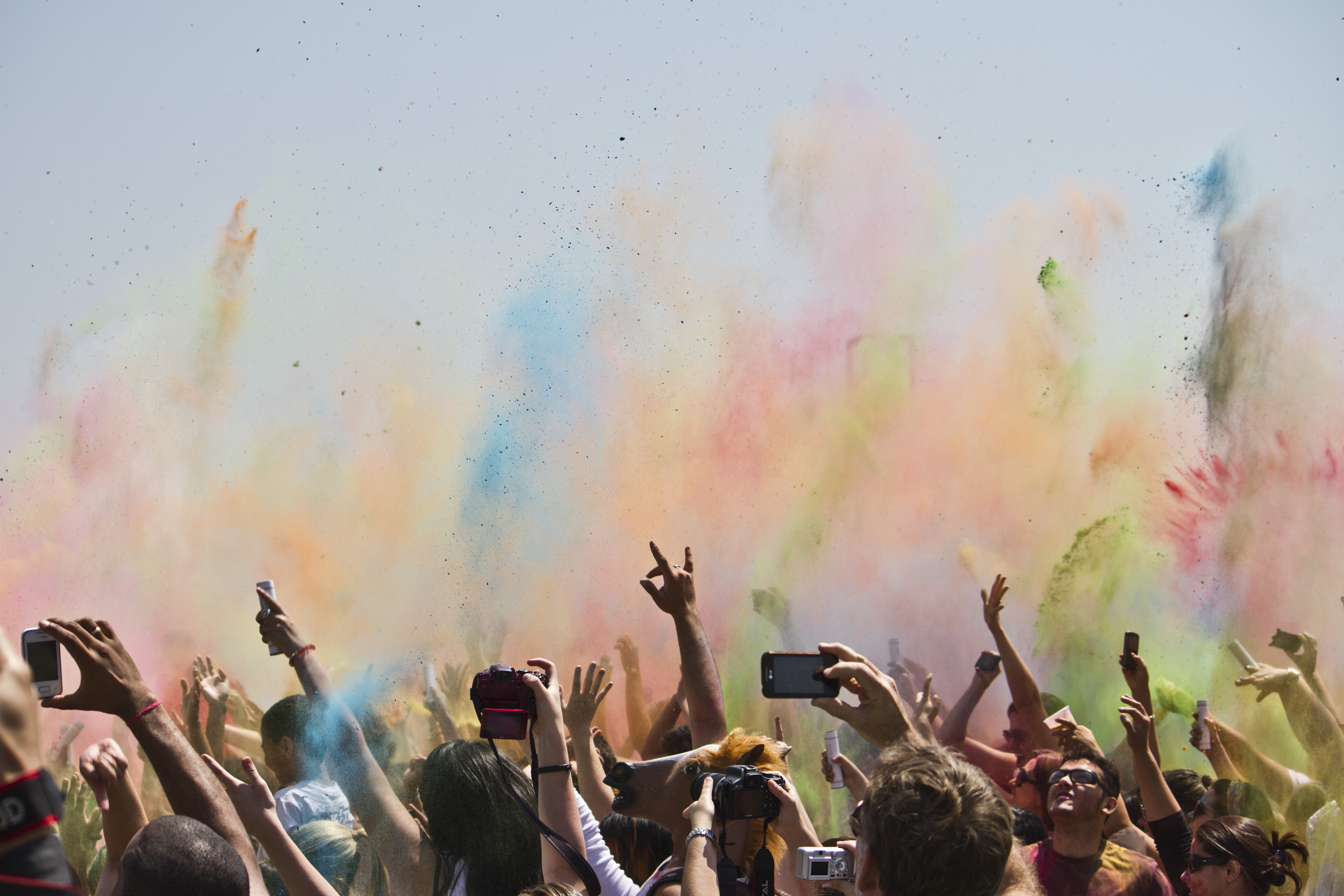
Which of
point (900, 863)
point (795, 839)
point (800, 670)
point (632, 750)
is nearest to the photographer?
point (900, 863)

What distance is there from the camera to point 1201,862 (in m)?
3.15

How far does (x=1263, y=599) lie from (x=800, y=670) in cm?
584

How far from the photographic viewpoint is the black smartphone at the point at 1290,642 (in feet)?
19.2

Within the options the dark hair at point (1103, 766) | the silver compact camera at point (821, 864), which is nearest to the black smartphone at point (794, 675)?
the silver compact camera at point (821, 864)

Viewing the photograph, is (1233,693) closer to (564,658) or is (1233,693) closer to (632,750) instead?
(632,750)

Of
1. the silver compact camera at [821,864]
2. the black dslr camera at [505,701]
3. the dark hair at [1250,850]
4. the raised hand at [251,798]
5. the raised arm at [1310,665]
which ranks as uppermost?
the black dslr camera at [505,701]

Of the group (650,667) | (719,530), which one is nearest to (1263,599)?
(719,530)

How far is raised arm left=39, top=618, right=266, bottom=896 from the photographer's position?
2514mm


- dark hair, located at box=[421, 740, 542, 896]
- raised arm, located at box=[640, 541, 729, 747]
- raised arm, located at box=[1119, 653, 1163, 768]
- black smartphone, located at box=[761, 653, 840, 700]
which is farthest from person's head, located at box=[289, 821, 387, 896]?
raised arm, located at box=[1119, 653, 1163, 768]

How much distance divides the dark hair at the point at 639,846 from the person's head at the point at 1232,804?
1.86 m

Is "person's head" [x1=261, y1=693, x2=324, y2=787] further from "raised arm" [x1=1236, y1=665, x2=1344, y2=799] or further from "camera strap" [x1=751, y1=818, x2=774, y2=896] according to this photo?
"raised arm" [x1=1236, y1=665, x2=1344, y2=799]

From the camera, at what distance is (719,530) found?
23.7 ft

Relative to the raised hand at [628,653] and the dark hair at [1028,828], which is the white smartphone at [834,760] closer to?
the dark hair at [1028,828]

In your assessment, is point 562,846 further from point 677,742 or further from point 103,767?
point 677,742
